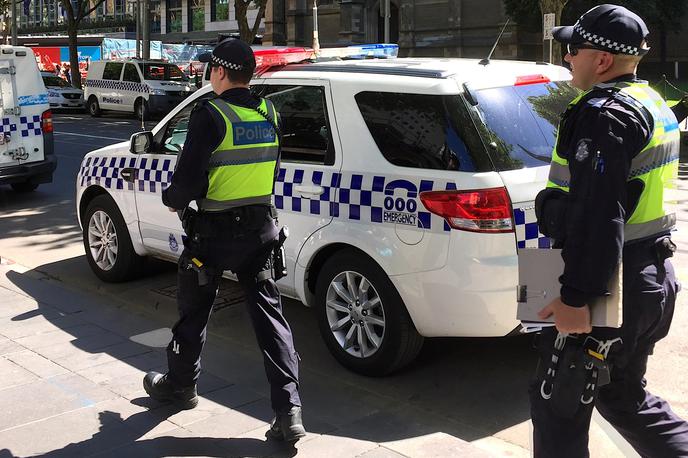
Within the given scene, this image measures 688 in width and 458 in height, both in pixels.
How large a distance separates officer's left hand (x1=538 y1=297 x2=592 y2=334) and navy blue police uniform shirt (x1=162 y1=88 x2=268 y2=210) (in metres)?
1.80

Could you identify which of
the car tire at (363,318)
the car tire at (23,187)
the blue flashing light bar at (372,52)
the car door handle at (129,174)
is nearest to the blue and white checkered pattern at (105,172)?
the car door handle at (129,174)

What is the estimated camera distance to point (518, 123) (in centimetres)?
443

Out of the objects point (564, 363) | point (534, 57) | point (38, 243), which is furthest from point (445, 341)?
point (534, 57)

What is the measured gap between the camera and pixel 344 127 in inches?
185

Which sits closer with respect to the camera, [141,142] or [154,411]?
[154,411]

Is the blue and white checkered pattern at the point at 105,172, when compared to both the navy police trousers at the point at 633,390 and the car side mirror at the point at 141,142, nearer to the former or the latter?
the car side mirror at the point at 141,142

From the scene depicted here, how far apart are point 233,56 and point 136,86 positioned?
23.8 meters

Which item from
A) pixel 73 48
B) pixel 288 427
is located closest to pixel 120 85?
pixel 73 48

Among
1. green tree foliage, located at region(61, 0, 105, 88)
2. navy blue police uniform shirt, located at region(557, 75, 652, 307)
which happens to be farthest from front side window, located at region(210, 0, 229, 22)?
navy blue police uniform shirt, located at region(557, 75, 652, 307)

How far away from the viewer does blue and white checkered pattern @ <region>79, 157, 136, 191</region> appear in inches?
242

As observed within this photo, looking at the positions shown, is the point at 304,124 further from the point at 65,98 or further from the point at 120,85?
Result: the point at 65,98

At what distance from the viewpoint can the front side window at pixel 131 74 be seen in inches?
1036

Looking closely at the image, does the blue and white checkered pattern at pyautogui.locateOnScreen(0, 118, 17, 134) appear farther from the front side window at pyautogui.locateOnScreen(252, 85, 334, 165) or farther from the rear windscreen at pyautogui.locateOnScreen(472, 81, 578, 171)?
the rear windscreen at pyautogui.locateOnScreen(472, 81, 578, 171)

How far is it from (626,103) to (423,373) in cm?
260
